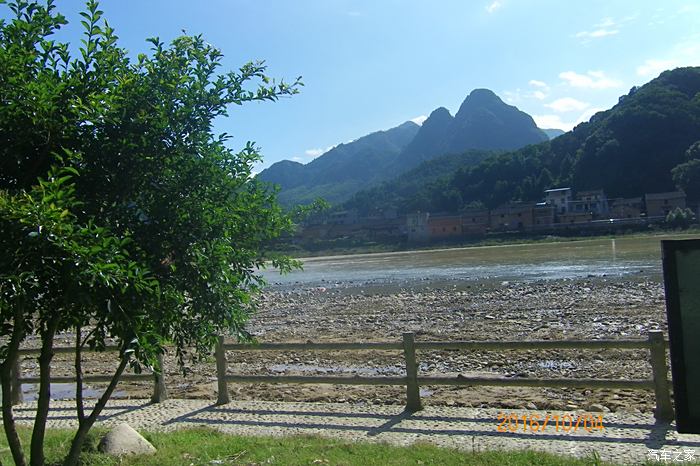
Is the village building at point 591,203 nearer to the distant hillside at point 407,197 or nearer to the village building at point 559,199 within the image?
the village building at point 559,199

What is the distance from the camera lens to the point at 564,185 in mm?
120000

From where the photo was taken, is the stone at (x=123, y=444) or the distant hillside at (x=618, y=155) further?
the distant hillside at (x=618, y=155)

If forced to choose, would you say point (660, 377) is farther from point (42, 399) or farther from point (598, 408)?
point (42, 399)

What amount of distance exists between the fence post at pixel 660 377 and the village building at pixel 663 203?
89471mm

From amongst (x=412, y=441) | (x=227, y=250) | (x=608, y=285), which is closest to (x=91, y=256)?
(x=227, y=250)

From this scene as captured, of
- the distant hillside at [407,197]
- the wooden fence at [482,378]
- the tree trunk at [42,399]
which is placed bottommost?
the wooden fence at [482,378]

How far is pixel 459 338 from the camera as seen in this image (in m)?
16.2

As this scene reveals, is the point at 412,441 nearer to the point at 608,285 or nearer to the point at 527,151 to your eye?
the point at 608,285

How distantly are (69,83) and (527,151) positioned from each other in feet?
497

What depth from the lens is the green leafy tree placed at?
321 centimetres

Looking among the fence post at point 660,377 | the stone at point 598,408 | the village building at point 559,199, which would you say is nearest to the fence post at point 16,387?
the stone at point 598,408

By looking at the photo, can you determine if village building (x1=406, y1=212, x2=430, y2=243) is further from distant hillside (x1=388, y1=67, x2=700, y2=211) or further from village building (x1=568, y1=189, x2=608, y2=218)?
village building (x1=568, y1=189, x2=608, y2=218)

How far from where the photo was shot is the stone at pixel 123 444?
5.98 metres
